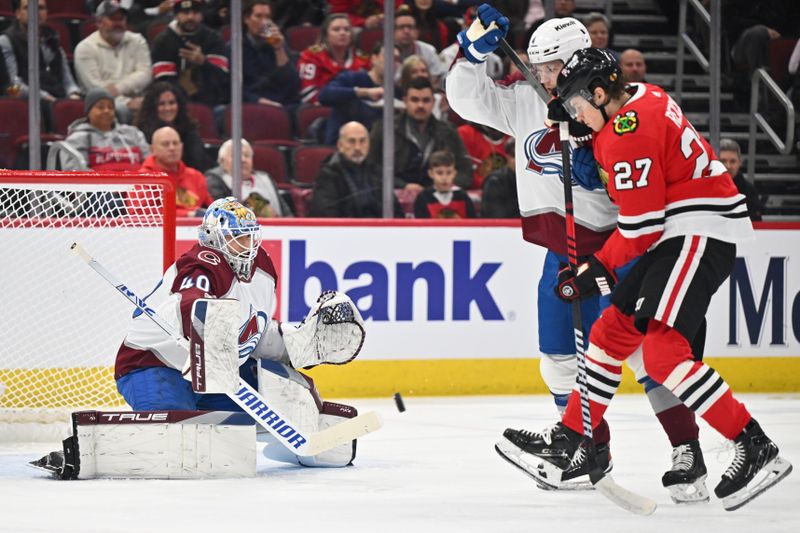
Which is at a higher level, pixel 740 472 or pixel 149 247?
pixel 149 247

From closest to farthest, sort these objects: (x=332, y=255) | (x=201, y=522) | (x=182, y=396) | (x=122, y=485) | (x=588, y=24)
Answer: (x=201, y=522), (x=122, y=485), (x=182, y=396), (x=332, y=255), (x=588, y=24)

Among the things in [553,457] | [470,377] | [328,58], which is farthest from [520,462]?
[328,58]

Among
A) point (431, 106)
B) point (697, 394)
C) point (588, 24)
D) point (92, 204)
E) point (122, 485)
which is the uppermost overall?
point (588, 24)

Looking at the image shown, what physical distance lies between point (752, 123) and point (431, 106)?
5.10 feet

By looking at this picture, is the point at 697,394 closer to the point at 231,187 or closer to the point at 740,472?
the point at 740,472

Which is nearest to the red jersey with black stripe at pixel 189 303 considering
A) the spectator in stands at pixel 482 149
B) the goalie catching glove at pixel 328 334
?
the goalie catching glove at pixel 328 334

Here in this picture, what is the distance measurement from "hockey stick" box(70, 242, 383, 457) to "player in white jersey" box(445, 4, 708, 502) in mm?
427

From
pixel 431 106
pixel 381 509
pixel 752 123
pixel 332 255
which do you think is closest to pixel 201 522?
pixel 381 509

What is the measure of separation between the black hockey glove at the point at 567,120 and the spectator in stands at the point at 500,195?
2.59m

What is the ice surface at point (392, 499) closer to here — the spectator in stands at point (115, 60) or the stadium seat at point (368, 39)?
the spectator in stands at point (115, 60)

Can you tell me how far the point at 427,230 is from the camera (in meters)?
5.85

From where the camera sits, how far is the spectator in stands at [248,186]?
5.79m

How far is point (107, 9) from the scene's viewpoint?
6.17m

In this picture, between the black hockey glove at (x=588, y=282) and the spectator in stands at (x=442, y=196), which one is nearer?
the black hockey glove at (x=588, y=282)
